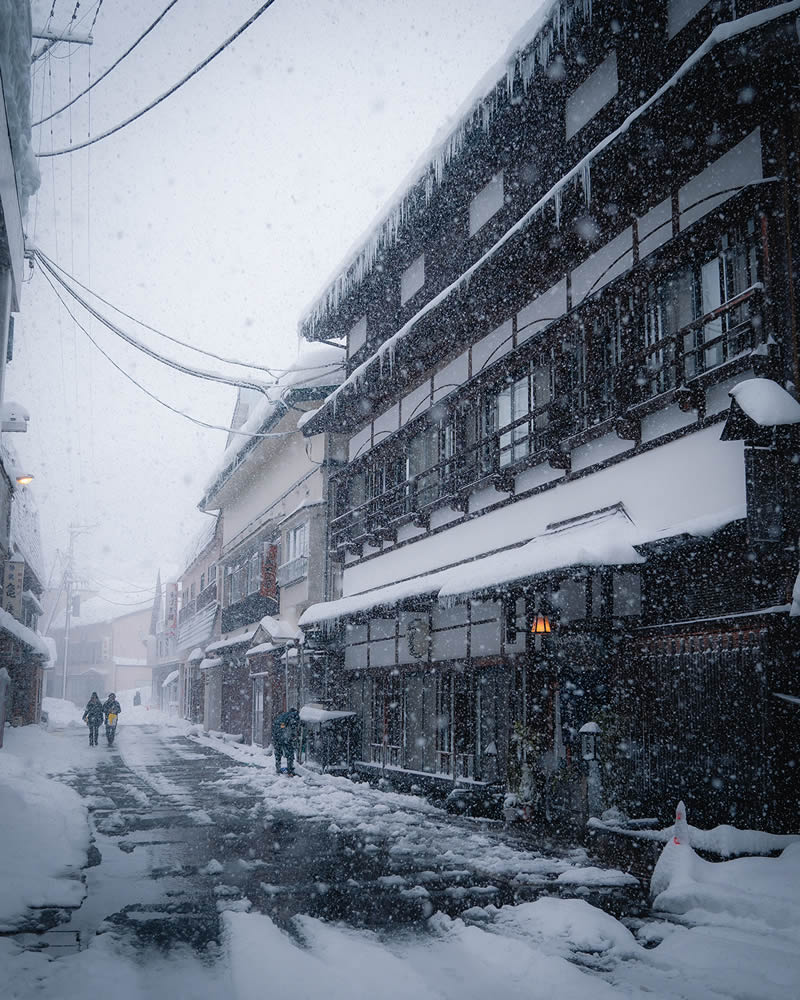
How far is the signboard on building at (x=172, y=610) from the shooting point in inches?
2268

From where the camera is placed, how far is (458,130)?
605 inches

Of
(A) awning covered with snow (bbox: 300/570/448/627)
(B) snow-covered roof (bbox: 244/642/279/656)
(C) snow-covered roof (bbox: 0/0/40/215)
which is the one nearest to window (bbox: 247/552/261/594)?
(B) snow-covered roof (bbox: 244/642/279/656)

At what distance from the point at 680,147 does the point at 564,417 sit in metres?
3.91

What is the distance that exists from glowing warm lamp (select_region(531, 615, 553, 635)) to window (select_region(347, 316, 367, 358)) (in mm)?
11418

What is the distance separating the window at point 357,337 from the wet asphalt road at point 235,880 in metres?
12.4

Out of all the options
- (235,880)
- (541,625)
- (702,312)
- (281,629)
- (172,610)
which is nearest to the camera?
(235,880)

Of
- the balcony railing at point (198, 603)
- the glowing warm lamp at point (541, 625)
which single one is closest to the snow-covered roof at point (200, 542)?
the balcony railing at point (198, 603)

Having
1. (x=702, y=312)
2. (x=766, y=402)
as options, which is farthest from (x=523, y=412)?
(x=766, y=402)

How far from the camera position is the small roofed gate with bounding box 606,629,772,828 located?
8.91m

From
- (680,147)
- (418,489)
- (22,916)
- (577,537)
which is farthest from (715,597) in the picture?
(418,489)

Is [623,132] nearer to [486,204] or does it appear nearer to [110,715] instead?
[486,204]

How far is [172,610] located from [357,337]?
4131cm

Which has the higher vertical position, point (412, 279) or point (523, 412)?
point (412, 279)

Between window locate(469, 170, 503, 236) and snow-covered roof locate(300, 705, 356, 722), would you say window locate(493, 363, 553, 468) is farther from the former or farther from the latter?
snow-covered roof locate(300, 705, 356, 722)
